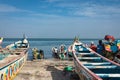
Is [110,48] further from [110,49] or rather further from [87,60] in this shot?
[87,60]

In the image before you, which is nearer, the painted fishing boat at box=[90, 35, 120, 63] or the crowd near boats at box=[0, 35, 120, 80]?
the crowd near boats at box=[0, 35, 120, 80]

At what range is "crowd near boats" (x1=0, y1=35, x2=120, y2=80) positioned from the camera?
10.5 meters

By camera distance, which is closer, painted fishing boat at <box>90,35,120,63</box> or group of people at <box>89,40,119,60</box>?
painted fishing boat at <box>90,35,120,63</box>

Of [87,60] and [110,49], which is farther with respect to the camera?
[110,49]

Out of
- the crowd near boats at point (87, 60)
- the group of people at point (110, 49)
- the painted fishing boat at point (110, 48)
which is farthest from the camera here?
the group of people at point (110, 49)

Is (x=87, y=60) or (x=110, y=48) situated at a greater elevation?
(x=110, y=48)

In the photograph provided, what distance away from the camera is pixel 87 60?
15.4 meters

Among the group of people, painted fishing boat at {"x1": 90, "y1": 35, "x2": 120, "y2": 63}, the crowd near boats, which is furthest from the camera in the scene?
the group of people

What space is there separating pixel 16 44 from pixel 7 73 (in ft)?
42.7

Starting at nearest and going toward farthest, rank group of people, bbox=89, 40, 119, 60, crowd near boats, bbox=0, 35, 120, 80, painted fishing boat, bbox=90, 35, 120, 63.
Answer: crowd near boats, bbox=0, 35, 120, 80
painted fishing boat, bbox=90, 35, 120, 63
group of people, bbox=89, 40, 119, 60

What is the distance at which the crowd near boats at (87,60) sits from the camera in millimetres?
10547

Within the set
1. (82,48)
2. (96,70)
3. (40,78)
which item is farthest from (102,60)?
(82,48)

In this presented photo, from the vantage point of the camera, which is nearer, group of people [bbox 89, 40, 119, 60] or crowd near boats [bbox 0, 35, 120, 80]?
crowd near boats [bbox 0, 35, 120, 80]

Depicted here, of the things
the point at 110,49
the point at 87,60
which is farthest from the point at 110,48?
the point at 87,60
